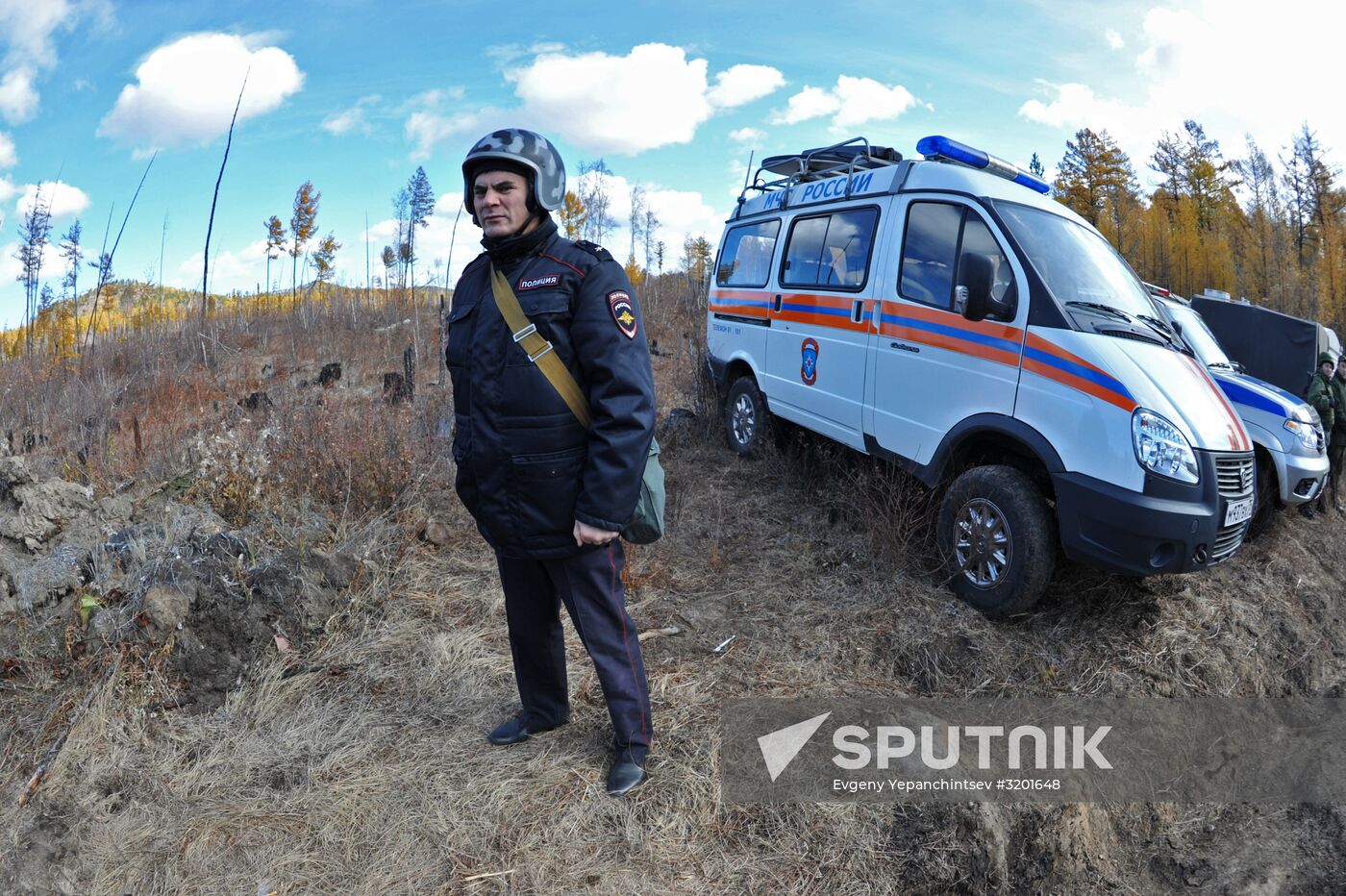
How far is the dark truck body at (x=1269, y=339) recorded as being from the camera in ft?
27.3

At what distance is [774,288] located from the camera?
20.6 ft

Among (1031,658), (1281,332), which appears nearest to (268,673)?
(1031,658)

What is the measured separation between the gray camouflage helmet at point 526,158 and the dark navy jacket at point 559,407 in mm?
147

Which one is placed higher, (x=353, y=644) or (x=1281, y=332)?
(x=1281, y=332)

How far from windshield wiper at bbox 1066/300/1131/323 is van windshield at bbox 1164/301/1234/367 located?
309 cm

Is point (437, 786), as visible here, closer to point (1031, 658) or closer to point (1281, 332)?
point (1031, 658)

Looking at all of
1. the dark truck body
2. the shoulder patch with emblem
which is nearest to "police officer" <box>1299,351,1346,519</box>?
the dark truck body

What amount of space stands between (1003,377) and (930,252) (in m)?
1.03

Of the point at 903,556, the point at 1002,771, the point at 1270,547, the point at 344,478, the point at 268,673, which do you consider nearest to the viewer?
the point at 1002,771

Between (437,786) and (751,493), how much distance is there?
3736mm

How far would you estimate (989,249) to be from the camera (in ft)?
14.0

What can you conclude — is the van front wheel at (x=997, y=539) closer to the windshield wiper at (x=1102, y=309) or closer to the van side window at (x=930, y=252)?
the windshield wiper at (x=1102, y=309)

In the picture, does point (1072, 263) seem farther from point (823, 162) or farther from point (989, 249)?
point (823, 162)

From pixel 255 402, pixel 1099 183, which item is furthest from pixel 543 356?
pixel 1099 183
